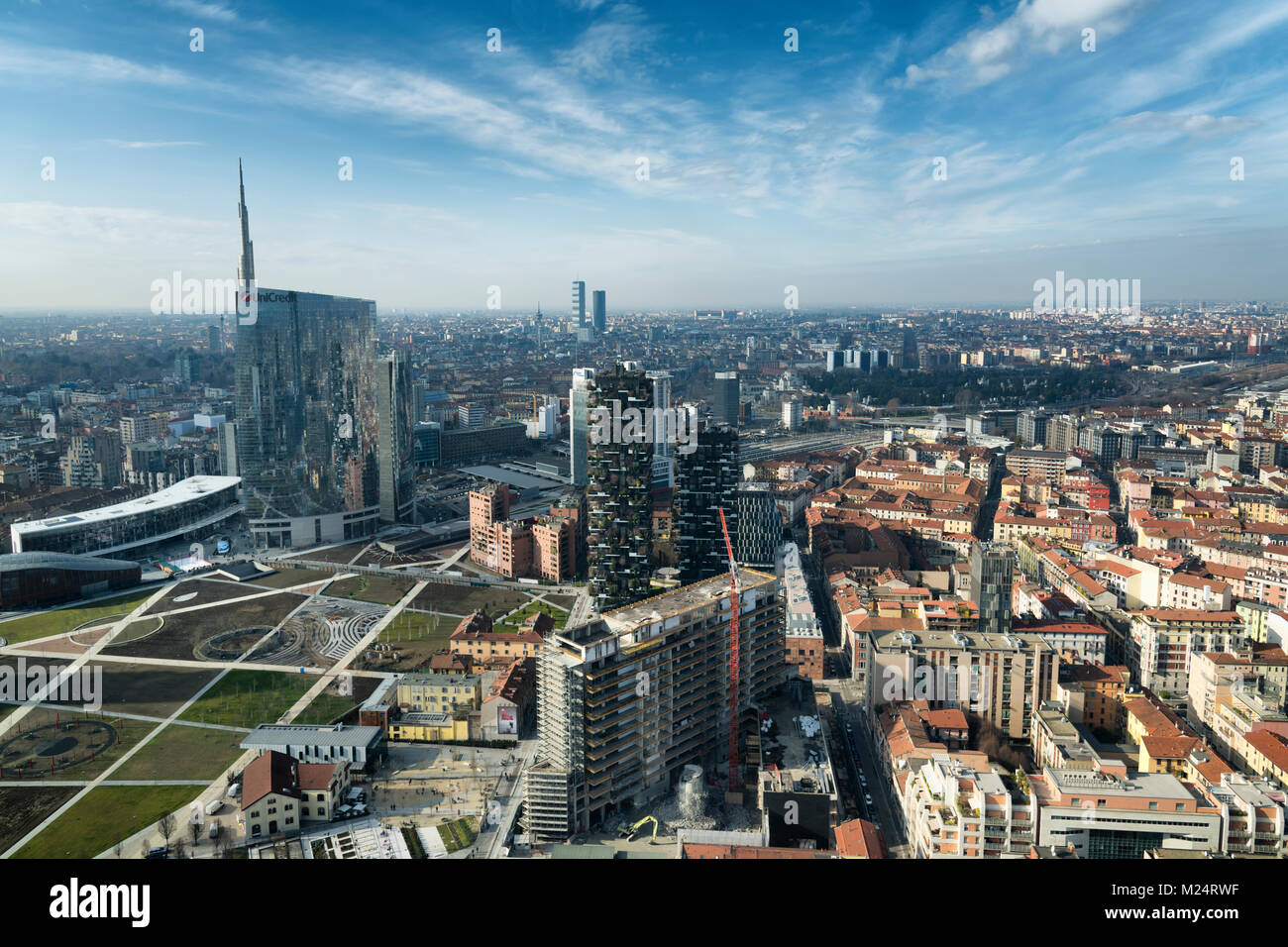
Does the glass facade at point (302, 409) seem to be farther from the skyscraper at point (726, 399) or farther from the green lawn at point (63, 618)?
the skyscraper at point (726, 399)

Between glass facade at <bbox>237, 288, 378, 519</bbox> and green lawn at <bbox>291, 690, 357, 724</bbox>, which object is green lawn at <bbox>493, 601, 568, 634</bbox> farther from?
glass facade at <bbox>237, 288, 378, 519</bbox>

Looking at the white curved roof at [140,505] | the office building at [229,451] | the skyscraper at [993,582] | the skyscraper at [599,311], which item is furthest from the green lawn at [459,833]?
the skyscraper at [599,311]

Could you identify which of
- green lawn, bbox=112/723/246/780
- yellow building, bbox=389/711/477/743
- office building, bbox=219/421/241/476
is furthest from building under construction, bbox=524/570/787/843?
office building, bbox=219/421/241/476

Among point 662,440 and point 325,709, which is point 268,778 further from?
point 662,440

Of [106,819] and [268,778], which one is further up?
[268,778]

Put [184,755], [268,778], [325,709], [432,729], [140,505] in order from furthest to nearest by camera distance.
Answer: [140,505]
[325,709]
[432,729]
[184,755]
[268,778]

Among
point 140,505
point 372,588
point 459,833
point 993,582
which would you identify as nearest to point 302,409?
point 140,505
